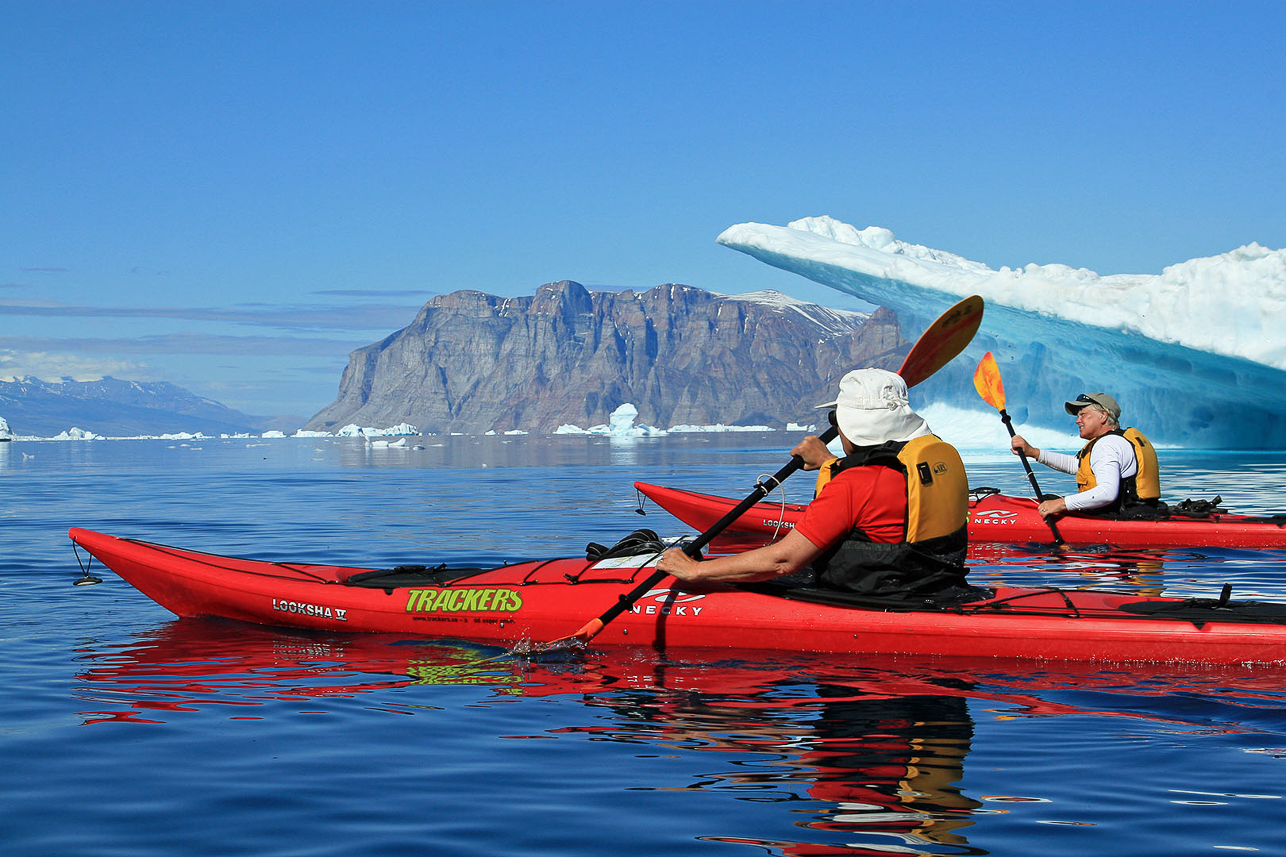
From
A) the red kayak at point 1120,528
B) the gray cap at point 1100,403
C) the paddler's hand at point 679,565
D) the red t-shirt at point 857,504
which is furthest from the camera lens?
the red kayak at point 1120,528

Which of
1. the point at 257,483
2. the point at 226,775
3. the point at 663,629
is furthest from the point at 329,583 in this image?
the point at 257,483

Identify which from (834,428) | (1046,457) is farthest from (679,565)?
(1046,457)

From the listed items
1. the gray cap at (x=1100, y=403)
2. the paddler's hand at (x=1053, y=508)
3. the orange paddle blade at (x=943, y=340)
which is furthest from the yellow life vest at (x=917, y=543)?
the paddler's hand at (x=1053, y=508)

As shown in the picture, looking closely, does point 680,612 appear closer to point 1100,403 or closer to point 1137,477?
point 1100,403

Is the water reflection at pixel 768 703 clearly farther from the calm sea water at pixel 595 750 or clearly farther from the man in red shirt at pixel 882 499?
the man in red shirt at pixel 882 499

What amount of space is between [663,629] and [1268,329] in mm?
20085

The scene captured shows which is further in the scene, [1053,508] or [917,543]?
[1053,508]

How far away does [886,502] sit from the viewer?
4.71 meters

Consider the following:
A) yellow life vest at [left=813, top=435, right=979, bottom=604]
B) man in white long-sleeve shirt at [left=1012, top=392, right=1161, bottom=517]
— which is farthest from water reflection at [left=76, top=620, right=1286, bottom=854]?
man in white long-sleeve shirt at [left=1012, top=392, right=1161, bottom=517]

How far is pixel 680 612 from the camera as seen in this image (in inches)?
219

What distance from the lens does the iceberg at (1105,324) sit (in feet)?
71.9

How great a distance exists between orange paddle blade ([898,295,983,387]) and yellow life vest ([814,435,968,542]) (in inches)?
86.9

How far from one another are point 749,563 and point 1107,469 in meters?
5.20

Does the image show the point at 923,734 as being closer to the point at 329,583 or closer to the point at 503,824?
the point at 503,824
